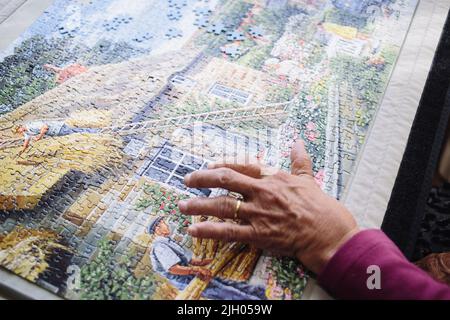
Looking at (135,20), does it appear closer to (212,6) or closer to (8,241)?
(212,6)

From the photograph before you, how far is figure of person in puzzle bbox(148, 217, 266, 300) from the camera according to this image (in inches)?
40.2

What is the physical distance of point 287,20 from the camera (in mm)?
1652

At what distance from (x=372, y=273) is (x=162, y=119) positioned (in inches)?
30.7

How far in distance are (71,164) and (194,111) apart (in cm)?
42

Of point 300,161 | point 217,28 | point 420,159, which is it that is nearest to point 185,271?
point 300,161

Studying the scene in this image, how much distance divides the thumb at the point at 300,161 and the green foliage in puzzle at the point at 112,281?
0.49 metres

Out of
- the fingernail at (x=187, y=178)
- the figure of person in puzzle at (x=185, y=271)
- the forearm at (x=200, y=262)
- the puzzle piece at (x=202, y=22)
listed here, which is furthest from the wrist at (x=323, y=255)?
the puzzle piece at (x=202, y=22)

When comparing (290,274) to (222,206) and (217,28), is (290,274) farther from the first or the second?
(217,28)

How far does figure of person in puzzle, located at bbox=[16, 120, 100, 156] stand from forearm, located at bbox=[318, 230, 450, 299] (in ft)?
2.73

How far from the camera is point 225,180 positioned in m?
1.11

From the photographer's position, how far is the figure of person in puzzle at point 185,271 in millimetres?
1021

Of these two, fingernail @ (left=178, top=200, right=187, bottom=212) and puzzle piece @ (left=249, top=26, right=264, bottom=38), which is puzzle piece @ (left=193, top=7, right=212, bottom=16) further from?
fingernail @ (left=178, top=200, right=187, bottom=212)

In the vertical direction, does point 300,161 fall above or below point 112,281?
above

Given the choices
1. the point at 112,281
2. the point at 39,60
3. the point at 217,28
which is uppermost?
the point at 217,28
